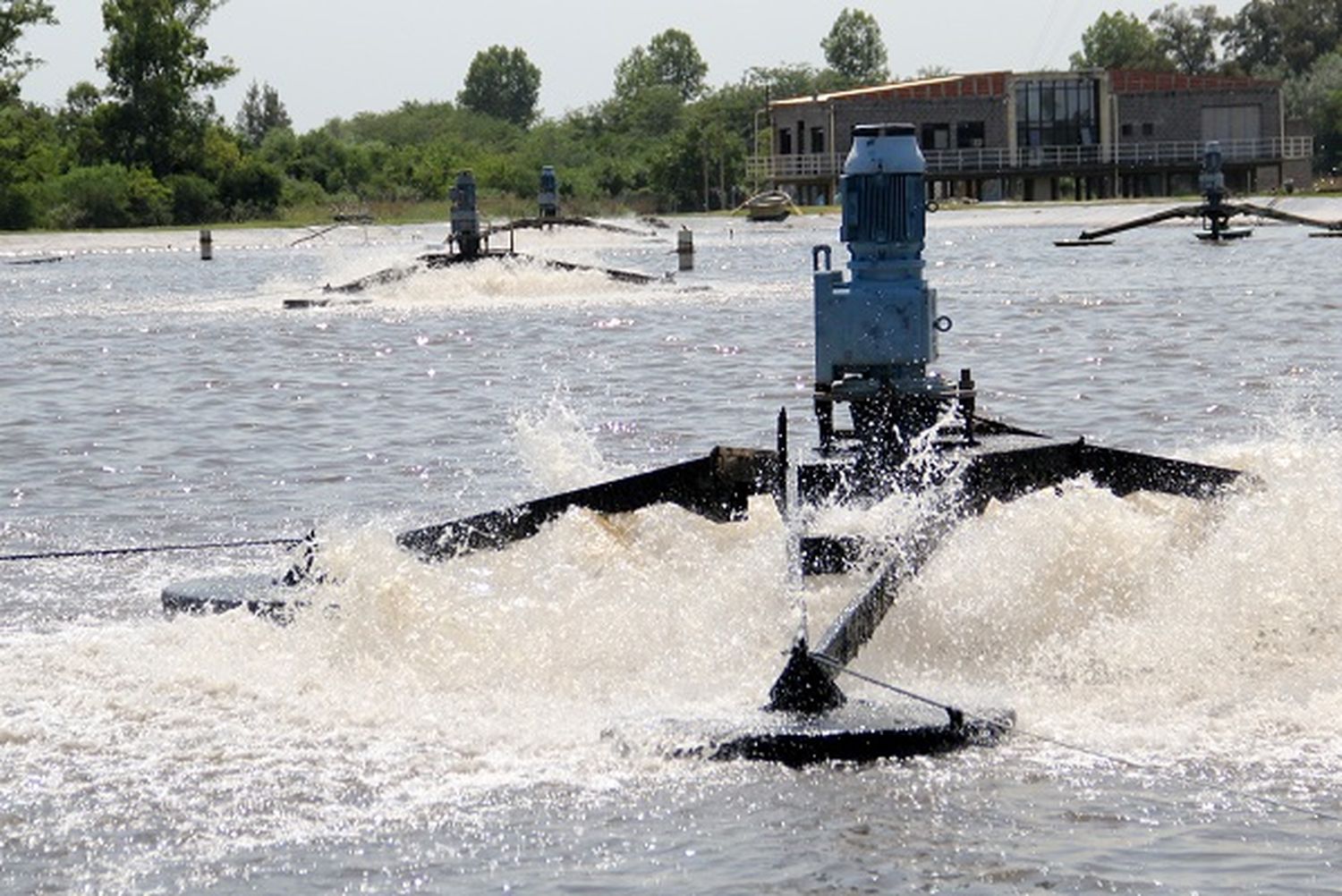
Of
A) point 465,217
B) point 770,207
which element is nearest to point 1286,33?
point 770,207

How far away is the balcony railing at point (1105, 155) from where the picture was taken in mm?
110625

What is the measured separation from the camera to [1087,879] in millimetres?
7855

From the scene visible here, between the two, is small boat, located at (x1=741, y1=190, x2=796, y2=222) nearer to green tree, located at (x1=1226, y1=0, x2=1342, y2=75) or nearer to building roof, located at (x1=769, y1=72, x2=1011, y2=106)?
building roof, located at (x1=769, y1=72, x2=1011, y2=106)

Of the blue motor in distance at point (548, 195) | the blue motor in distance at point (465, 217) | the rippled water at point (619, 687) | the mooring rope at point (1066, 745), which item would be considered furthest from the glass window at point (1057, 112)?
the mooring rope at point (1066, 745)

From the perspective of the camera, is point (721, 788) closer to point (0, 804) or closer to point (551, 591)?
point (0, 804)

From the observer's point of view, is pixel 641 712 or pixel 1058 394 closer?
pixel 641 712

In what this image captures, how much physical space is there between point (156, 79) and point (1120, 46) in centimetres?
9003

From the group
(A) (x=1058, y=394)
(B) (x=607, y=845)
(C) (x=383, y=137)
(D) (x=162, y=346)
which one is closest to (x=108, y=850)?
(B) (x=607, y=845)

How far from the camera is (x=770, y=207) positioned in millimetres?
105750

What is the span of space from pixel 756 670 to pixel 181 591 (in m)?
3.04

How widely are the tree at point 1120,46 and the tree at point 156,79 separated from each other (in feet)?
270

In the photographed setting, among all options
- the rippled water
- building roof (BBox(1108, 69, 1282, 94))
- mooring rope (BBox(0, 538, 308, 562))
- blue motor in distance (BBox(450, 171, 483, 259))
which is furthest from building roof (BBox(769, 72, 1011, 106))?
mooring rope (BBox(0, 538, 308, 562))

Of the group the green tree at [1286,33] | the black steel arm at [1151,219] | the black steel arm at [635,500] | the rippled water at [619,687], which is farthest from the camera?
the green tree at [1286,33]

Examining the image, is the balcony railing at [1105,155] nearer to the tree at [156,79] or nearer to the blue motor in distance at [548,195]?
the tree at [156,79]
